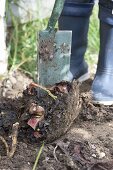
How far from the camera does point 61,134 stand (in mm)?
2102

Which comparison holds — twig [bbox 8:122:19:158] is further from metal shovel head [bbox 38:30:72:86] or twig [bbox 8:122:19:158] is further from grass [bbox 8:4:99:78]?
grass [bbox 8:4:99:78]

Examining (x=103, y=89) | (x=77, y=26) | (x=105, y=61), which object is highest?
(x=77, y=26)

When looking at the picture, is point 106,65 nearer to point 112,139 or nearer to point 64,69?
point 64,69

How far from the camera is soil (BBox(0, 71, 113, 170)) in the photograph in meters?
1.91

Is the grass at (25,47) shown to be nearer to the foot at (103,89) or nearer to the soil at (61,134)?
Result: the foot at (103,89)

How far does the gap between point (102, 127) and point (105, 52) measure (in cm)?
49

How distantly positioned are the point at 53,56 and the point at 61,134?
0.44m

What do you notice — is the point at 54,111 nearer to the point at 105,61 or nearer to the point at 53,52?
the point at 53,52

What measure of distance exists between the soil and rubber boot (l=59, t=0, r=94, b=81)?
0.34 meters

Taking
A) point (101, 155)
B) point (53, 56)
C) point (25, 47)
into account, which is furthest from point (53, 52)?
point (25, 47)

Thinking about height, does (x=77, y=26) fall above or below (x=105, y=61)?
above

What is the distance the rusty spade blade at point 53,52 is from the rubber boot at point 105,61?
0.27m

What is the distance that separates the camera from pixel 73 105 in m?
2.15

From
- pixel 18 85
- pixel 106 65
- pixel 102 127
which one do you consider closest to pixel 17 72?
pixel 18 85
